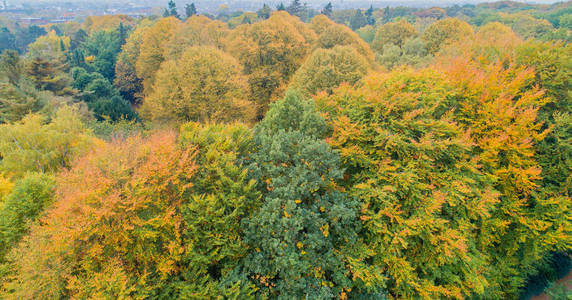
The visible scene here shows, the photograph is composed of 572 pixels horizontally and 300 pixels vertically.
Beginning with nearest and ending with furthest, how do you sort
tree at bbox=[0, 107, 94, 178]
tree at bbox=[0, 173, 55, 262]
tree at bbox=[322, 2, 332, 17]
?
tree at bbox=[0, 173, 55, 262] → tree at bbox=[0, 107, 94, 178] → tree at bbox=[322, 2, 332, 17]

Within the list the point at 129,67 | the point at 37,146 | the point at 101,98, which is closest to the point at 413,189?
the point at 37,146

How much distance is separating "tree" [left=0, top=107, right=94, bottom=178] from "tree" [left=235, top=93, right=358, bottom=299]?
15379 millimetres

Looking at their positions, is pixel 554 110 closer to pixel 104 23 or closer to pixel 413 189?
pixel 413 189

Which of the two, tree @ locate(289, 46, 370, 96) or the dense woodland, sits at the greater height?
tree @ locate(289, 46, 370, 96)

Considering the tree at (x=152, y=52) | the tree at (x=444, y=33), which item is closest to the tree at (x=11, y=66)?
the tree at (x=152, y=52)

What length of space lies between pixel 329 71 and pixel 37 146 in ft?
71.1

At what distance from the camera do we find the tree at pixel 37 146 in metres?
16.6

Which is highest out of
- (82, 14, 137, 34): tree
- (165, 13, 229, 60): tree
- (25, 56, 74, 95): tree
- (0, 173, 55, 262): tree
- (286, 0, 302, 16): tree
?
(286, 0, 302, 16): tree

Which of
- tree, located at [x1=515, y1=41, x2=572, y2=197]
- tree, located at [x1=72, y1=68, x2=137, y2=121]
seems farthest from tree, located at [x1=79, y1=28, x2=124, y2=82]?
tree, located at [x1=515, y1=41, x2=572, y2=197]

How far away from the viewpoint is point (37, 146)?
1752 cm

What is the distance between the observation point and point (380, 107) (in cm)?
1242

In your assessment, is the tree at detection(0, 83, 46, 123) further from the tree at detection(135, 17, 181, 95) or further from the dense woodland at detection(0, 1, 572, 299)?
the tree at detection(135, 17, 181, 95)

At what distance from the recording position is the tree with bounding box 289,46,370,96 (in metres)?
19.5

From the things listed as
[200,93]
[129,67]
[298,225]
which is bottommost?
[298,225]
